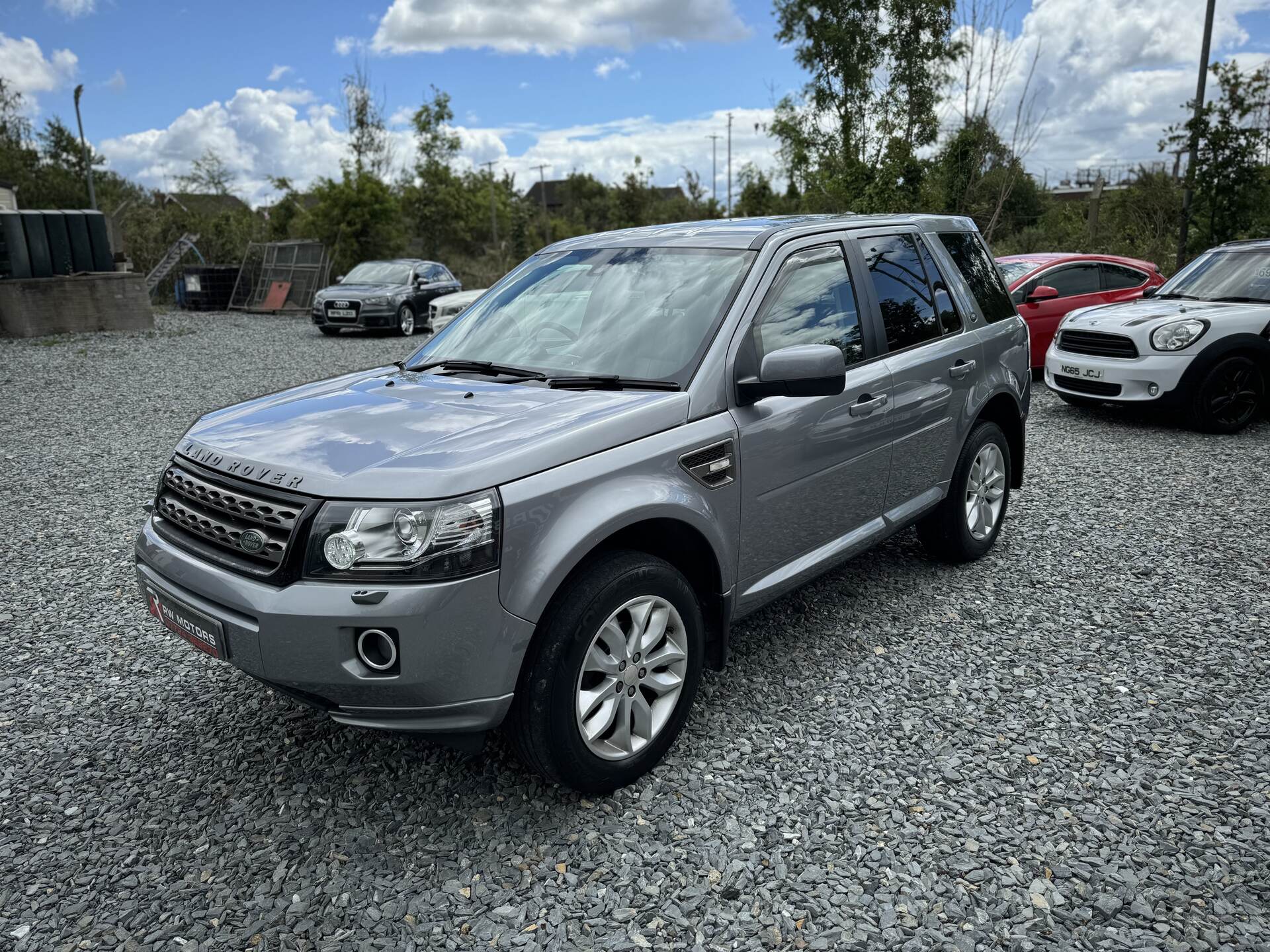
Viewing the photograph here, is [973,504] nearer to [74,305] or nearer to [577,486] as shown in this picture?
[577,486]

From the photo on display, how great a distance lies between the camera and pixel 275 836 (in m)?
2.98

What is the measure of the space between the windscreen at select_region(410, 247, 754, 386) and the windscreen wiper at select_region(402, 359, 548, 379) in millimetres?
38

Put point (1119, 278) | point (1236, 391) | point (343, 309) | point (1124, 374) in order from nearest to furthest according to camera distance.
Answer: point (1236, 391)
point (1124, 374)
point (1119, 278)
point (343, 309)

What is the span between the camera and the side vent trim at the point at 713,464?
3184 millimetres

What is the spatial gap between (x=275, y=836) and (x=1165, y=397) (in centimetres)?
874

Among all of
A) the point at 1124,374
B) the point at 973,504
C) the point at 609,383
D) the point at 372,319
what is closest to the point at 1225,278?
the point at 1124,374

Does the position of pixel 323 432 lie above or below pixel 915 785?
above

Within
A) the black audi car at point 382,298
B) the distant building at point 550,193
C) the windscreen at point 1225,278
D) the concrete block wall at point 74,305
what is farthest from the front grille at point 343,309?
the distant building at point 550,193

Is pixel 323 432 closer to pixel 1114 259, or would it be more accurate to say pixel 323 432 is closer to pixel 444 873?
pixel 444 873

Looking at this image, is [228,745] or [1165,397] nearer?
[228,745]

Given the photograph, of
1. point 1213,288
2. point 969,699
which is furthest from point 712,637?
point 1213,288

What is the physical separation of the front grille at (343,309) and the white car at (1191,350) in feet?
46.0

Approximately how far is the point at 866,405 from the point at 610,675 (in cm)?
Answer: 178

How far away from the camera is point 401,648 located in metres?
2.54
